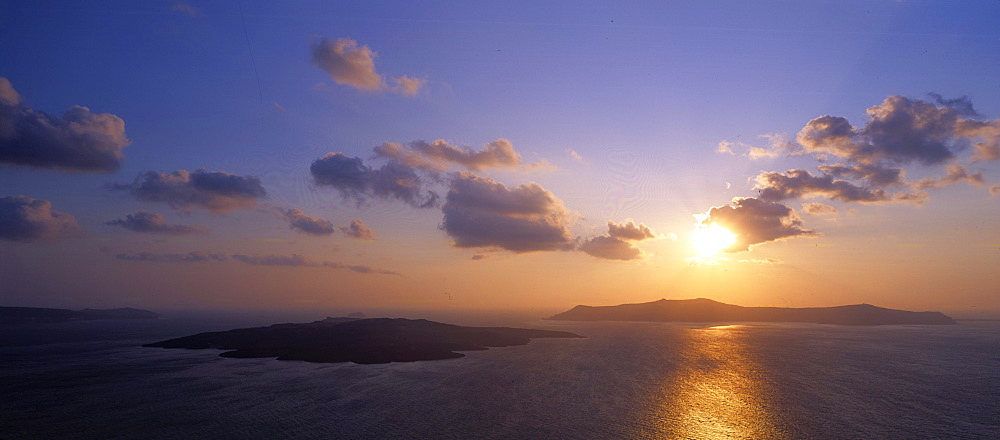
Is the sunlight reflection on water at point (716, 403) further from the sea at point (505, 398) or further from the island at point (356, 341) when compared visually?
the island at point (356, 341)

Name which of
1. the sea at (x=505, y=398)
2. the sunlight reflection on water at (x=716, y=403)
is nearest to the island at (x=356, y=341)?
the sea at (x=505, y=398)

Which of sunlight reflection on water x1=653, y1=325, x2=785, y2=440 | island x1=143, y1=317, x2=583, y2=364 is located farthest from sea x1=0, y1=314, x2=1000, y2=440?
island x1=143, y1=317, x2=583, y2=364

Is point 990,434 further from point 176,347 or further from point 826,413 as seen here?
point 176,347

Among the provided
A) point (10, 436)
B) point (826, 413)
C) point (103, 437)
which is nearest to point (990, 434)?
point (826, 413)

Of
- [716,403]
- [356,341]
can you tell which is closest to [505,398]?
[716,403]

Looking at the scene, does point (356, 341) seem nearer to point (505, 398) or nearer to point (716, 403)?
point (505, 398)

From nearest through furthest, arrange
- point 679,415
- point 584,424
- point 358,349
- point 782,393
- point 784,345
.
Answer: point 584,424 → point 679,415 → point 782,393 → point 358,349 → point 784,345

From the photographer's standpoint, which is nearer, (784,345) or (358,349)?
(358,349)
